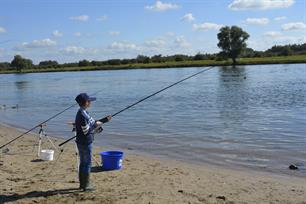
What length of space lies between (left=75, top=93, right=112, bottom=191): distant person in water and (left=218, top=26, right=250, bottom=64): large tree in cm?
11105

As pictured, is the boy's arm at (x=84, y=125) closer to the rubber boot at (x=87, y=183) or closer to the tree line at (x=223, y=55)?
the rubber boot at (x=87, y=183)

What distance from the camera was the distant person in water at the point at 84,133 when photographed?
8.53 m

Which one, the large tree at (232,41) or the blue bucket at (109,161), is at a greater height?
the large tree at (232,41)

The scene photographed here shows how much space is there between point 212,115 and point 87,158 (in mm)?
15867

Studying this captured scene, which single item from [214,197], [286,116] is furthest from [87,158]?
[286,116]

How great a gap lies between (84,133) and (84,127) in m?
0.12

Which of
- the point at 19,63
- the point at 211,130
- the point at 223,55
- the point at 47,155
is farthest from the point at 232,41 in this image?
the point at 47,155

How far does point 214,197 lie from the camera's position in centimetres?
841

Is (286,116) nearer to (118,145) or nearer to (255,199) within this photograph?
(118,145)

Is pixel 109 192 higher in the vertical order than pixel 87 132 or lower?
lower

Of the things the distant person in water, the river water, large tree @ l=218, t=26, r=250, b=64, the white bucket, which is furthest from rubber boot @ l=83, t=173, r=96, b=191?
large tree @ l=218, t=26, r=250, b=64

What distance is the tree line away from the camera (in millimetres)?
118875

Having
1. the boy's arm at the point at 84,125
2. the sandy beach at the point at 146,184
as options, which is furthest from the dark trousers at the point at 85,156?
the sandy beach at the point at 146,184

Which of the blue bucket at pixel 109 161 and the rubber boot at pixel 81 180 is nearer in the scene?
the rubber boot at pixel 81 180
